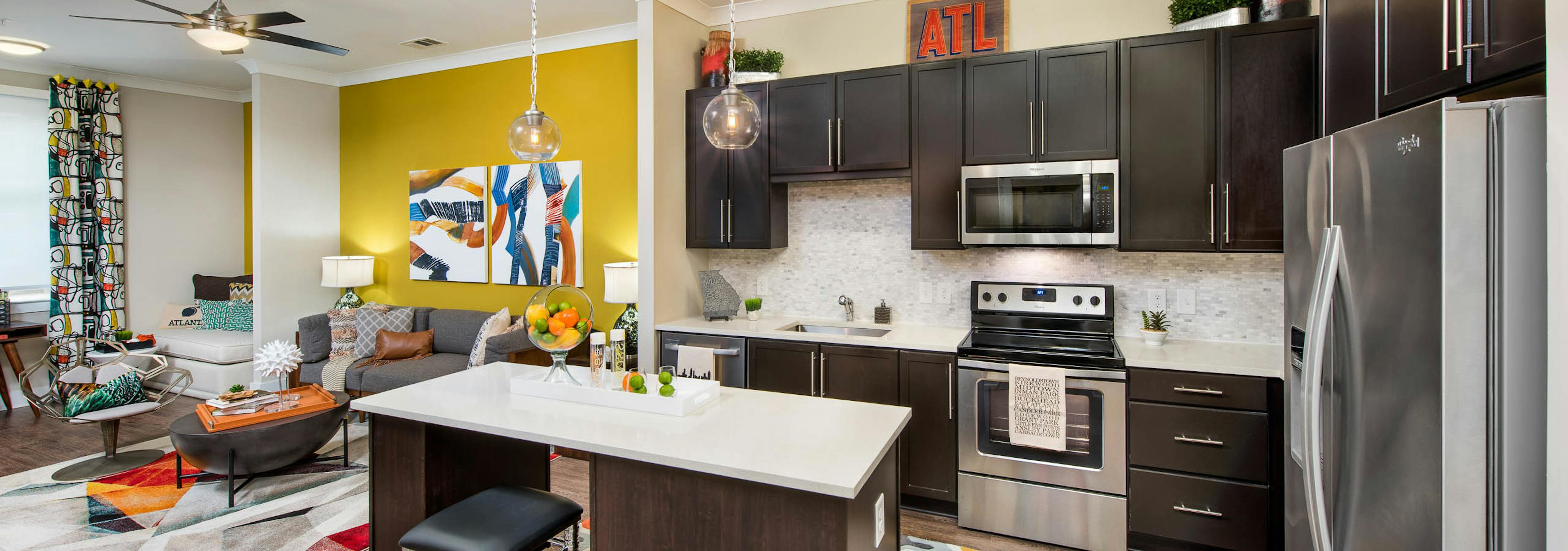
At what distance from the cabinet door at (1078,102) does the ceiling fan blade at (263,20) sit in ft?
11.4

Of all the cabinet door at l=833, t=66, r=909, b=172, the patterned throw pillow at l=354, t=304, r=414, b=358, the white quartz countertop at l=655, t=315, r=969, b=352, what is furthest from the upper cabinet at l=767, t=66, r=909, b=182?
the patterned throw pillow at l=354, t=304, r=414, b=358

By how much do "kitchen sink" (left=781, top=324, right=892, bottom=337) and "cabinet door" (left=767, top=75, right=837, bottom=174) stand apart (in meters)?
0.87

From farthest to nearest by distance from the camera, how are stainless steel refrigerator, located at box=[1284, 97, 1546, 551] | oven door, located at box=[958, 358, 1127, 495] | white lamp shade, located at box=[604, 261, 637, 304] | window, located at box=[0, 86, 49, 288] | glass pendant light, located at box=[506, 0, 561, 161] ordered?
window, located at box=[0, 86, 49, 288] → white lamp shade, located at box=[604, 261, 637, 304] → oven door, located at box=[958, 358, 1127, 495] → glass pendant light, located at box=[506, 0, 561, 161] → stainless steel refrigerator, located at box=[1284, 97, 1546, 551]

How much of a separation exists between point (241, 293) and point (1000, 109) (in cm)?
644

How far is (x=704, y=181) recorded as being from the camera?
395cm

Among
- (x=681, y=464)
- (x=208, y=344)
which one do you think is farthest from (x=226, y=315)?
(x=681, y=464)

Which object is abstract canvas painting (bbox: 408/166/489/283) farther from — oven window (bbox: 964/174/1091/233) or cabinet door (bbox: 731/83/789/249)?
oven window (bbox: 964/174/1091/233)

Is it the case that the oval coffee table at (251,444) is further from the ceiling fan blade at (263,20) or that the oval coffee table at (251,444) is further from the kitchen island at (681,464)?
the ceiling fan blade at (263,20)

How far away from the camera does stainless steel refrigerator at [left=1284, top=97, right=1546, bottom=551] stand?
1.15 metres

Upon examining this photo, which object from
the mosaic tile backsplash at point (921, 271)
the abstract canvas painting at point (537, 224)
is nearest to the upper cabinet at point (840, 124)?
the mosaic tile backsplash at point (921, 271)

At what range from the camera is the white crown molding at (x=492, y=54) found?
451 cm

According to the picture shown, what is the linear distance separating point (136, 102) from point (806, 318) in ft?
20.3

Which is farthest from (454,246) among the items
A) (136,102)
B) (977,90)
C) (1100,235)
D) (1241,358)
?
(1241,358)

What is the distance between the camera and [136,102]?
5.84 m
